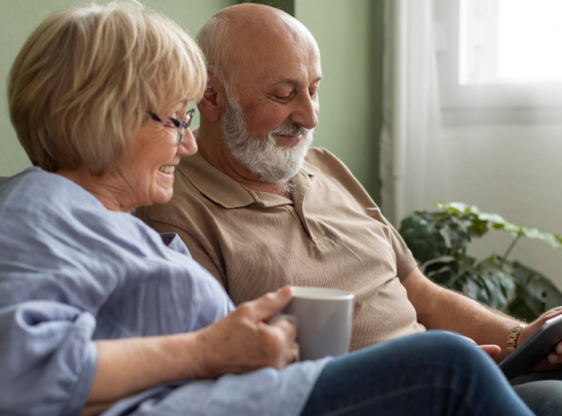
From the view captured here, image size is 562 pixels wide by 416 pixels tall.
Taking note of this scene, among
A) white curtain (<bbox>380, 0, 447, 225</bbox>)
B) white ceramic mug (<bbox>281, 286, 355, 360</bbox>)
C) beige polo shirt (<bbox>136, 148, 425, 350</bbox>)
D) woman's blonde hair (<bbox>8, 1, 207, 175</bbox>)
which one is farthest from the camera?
white curtain (<bbox>380, 0, 447, 225</bbox>)

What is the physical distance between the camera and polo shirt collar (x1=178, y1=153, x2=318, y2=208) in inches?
52.9

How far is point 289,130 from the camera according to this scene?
1507 millimetres

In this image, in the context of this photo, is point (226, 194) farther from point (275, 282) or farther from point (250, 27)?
point (250, 27)

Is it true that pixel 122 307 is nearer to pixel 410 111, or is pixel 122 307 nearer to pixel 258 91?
pixel 258 91

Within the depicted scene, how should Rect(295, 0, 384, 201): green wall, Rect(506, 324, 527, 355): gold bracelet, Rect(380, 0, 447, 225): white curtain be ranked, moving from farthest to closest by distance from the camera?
Rect(380, 0, 447, 225): white curtain → Rect(295, 0, 384, 201): green wall → Rect(506, 324, 527, 355): gold bracelet

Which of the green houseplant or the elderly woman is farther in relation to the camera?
the green houseplant

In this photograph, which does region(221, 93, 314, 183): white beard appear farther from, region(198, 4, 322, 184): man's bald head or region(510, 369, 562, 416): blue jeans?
region(510, 369, 562, 416): blue jeans

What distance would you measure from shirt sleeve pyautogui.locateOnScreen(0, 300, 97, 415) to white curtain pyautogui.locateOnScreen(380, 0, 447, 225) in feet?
6.50

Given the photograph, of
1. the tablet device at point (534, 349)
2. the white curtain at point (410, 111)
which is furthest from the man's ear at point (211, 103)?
the white curtain at point (410, 111)

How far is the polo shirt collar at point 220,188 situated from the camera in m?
1.34

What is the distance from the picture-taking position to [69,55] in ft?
2.97

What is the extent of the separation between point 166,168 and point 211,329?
1.32ft

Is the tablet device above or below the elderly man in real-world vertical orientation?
below

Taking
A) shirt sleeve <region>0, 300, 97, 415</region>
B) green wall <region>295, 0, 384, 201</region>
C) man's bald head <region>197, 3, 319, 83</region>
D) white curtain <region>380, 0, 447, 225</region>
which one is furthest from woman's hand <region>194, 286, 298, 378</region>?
white curtain <region>380, 0, 447, 225</region>
